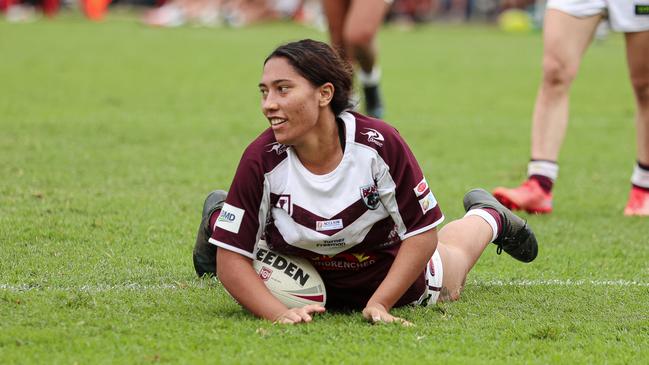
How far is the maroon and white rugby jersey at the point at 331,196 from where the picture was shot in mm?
3908

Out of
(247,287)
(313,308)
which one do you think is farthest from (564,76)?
(247,287)

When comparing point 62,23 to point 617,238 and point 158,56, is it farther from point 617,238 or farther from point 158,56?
point 617,238

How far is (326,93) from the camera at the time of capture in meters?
3.95

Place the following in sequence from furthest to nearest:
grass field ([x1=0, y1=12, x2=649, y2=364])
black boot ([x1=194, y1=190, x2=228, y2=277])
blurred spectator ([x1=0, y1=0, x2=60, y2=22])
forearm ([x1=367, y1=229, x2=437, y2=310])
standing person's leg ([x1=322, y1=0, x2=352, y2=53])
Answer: blurred spectator ([x1=0, y1=0, x2=60, y2=22]), standing person's leg ([x1=322, y1=0, x2=352, y2=53]), black boot ([x1=194, y1=190, x2=228, y2=277]), forearm ([x1=367, y1=229, x2=437, y2=310]), grass field ([x1=0, y1=12, x2=649, y2=364])

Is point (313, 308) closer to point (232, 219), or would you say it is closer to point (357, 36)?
point (232, 219)

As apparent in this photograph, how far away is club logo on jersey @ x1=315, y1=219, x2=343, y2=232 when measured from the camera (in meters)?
3.92

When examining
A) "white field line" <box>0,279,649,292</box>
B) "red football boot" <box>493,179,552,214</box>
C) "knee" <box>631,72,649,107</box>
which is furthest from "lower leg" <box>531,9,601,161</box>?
"white field line" <box>0,279,649,292</box>

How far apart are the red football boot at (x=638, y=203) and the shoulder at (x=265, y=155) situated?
125 inches

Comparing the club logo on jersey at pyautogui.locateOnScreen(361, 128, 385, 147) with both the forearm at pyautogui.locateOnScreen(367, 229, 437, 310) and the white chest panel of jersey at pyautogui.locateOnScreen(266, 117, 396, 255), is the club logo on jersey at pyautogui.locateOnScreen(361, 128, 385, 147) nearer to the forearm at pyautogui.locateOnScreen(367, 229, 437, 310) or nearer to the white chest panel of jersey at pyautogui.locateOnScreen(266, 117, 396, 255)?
the white chest panel of jersey at pyautogui.locateOnScreen(266, 117, 396, 255)

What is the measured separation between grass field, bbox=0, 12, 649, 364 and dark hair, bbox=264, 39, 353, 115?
77cm

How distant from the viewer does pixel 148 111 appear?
1055 centimetres

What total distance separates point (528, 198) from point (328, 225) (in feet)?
8.94

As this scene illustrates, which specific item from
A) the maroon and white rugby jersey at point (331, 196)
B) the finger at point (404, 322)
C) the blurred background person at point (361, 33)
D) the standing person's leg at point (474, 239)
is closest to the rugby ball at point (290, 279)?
the maroon and white rugby jersey at point (331, 196)

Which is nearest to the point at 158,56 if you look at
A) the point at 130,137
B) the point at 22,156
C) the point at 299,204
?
the point at 130,137
